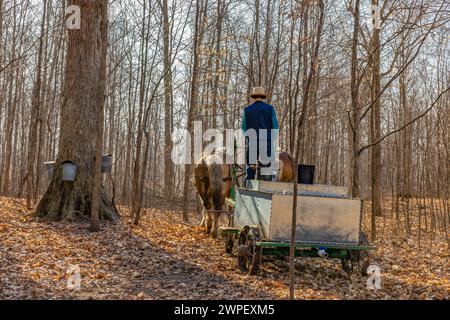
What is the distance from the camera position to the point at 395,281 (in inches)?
273

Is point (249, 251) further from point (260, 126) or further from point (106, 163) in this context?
point (106, 163)

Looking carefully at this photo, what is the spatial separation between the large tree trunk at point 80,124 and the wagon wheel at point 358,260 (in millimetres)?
5425

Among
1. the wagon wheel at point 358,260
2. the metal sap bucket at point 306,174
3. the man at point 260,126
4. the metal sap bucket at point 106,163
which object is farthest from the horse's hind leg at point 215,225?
the wagon wheel at point 358,260

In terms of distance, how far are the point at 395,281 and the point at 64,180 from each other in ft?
22.8

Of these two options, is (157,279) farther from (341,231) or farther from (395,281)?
(395,281)

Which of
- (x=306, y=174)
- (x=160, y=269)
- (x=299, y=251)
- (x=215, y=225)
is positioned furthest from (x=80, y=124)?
(x=299, y=251)

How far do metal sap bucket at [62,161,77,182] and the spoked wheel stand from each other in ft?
14.9

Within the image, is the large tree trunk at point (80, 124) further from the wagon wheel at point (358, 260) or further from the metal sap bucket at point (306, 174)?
the wagon wheel at point (358, 260)

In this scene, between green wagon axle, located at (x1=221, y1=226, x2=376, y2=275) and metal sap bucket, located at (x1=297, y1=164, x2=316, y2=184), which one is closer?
green wagon axle, located at (x1=221, y1=226, x2=376, y2=275)

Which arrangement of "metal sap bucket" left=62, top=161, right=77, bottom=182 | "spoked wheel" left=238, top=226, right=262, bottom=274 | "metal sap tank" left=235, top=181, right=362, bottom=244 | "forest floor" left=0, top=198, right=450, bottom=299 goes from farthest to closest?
"metal sap bucket" left=62, top=161, right=77, bottom=182, "spoked wheel" left=238, top=226, right=262, bottom=274, "metal sap tank" left=235, top=181, right=362, bottom=244, "forest floor" left=0, top=198, right=450, bottom=299

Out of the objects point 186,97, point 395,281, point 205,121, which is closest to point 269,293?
point 395,281

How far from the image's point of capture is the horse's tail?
9.88 m

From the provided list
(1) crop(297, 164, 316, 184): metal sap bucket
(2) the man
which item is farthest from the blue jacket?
(1) crop(297, 164, 316, 184): metal sap bucket

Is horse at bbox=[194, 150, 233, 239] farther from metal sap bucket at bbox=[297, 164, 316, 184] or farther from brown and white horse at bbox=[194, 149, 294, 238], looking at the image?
metal sap bucket at bbox=[297, 164, 316, 184]
